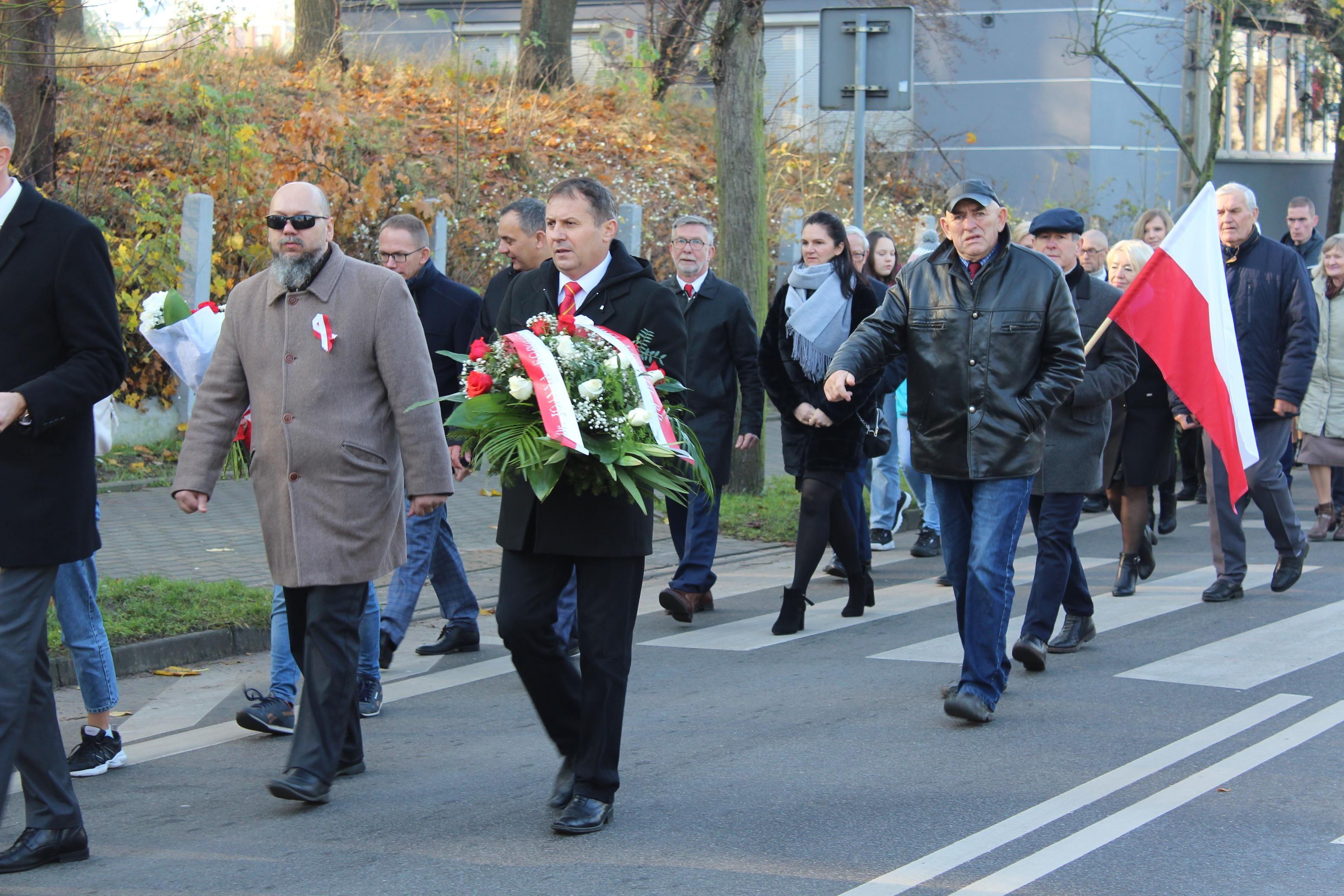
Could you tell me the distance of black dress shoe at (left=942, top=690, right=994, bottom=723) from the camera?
19.4 ft

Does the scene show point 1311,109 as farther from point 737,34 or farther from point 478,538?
point 478,538

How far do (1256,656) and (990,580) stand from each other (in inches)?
77.2

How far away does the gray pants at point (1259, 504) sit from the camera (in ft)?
28.4

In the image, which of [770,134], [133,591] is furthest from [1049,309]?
[770,134]

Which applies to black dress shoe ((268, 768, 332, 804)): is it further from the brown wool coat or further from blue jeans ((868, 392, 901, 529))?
blue jeans ((868, 392, 901, 529))

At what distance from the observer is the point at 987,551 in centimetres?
596

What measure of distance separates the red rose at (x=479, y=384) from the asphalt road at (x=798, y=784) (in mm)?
1329

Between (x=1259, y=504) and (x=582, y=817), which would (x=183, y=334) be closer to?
(x=582, y=817)

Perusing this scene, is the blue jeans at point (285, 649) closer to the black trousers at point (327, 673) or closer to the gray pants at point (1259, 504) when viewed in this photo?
the black trousers at point (327, 673)

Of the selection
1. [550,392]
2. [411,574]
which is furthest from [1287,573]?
[550,392]

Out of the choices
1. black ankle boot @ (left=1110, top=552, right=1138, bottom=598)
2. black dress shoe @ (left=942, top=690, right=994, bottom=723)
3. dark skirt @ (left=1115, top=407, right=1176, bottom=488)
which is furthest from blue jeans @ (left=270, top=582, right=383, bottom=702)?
dark skirt @ (left=1115, top=407, right=1176, bottom=488)

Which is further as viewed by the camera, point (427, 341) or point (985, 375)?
point (427, 341)

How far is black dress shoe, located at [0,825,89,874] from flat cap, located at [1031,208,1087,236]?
490cm

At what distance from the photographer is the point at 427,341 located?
681cm
